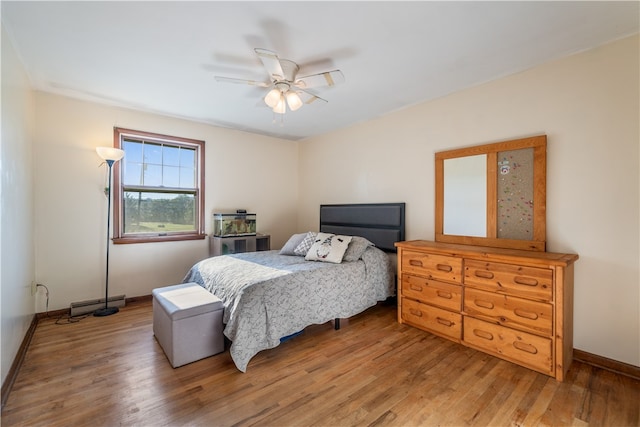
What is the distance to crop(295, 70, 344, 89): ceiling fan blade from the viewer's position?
2169 millimetres

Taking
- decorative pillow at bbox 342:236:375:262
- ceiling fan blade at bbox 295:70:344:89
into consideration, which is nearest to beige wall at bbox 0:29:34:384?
ceiling fan blade at bbox 295:70:344:89

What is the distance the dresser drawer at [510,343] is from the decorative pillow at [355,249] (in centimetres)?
123

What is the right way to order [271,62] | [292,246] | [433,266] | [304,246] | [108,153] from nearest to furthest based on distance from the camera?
1. [271,62]
2. [433,266]
3. [108,153]
4. [304,246]
5. [292,246]

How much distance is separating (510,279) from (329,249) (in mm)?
1764

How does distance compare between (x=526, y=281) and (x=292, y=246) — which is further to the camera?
(x=292, y=246)

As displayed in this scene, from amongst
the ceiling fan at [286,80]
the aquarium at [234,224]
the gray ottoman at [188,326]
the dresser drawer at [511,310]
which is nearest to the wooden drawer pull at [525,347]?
the dresser drawer at [511,310]

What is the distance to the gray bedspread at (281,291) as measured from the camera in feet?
7.23

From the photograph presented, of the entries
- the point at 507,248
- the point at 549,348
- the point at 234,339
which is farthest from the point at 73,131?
the point at 549,348

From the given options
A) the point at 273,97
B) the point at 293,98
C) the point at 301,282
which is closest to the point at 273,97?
the point at 273,97

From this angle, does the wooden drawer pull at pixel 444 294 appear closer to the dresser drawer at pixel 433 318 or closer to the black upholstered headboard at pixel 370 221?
the dresser drawer at pixel 433 318

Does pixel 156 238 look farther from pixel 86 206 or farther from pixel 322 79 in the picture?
pixel 322 79

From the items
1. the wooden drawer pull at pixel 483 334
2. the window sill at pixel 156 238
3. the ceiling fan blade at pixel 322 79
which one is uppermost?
the ceiling fan blade at pixel 322 79

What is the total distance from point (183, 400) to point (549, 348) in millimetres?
2597

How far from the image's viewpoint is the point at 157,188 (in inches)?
154
